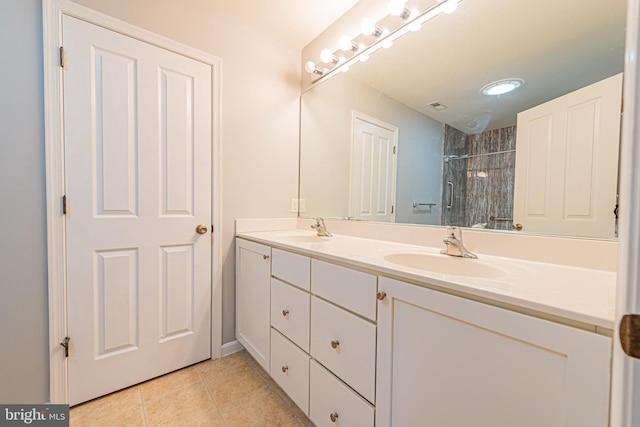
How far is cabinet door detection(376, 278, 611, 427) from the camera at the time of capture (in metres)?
0.47

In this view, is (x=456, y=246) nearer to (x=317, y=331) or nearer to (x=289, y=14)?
(x=317, y=331)

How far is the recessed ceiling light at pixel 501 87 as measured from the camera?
0.99 meters

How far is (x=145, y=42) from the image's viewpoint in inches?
54.7

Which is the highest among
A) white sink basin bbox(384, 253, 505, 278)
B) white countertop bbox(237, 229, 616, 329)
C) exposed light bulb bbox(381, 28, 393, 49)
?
exposed light bulb bbox(381, 28, 393, 49)

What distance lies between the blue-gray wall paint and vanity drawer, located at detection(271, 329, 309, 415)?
1083 mm

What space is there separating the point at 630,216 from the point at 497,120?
2.93 feet

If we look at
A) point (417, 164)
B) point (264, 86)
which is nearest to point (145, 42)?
point (264, 86)

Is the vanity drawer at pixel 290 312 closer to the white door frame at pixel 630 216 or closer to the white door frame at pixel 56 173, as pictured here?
the white door frame at pixel 630 216

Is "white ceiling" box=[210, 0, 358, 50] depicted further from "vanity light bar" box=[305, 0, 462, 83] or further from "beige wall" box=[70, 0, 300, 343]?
"vanity light bar" box=[305, 0, 462, 83]

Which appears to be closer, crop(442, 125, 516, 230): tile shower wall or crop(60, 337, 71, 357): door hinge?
crop(442, 125, 516, 230): tile shower wall

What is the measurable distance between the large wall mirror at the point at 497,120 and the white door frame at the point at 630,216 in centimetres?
69

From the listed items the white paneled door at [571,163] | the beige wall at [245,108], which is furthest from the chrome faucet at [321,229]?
the white paneled door at [571,163]

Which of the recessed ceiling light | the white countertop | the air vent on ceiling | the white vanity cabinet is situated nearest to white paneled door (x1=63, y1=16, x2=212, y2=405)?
the white vanity cabinet

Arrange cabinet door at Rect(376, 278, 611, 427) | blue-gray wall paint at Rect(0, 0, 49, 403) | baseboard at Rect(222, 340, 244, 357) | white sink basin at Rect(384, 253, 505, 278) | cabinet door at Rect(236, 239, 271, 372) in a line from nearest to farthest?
cabinet door at Rect(376, 278, 611, 427) < white sink basin at Rect(384, 253, 505, 278) < blue-gray wall paint at Rect(0, 0, 49, 403) < cabinet door at Rect(236, 239, 271, 372) < baseboard at Rect(222, 340, 244, 357)
